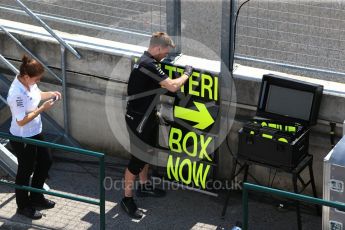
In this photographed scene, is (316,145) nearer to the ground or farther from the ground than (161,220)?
farther from the ground

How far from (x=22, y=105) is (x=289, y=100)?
2.77 metres

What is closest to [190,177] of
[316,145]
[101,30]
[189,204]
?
[189,204]

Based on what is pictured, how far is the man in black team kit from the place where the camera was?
8773mm

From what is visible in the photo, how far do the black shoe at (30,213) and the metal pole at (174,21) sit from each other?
2356 millimetres

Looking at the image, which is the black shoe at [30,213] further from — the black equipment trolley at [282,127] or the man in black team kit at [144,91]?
the black equipment trolley at [282,127]

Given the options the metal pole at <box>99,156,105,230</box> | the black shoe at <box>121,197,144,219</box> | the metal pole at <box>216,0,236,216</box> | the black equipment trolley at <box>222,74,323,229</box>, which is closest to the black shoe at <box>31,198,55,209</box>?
the black shoe at <box>121,197,144,219</box>

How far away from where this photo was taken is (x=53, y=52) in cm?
1019

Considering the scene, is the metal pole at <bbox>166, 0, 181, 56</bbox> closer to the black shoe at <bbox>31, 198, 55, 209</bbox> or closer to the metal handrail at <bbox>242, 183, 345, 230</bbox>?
the black shoe at <bbox>31, 198, 55, 209</bbox>

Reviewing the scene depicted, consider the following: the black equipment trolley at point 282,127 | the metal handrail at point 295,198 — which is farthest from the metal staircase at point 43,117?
the metal handrail at point 295,198

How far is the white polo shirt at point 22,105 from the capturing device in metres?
8.50

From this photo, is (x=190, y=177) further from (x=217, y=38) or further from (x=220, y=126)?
(x=217, y=38)

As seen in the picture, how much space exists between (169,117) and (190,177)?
0.72m

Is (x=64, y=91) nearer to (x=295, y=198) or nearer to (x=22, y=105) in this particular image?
(x=22, y=105)

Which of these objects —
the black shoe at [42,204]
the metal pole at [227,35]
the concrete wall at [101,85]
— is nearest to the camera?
the metal pole at [227,35]
